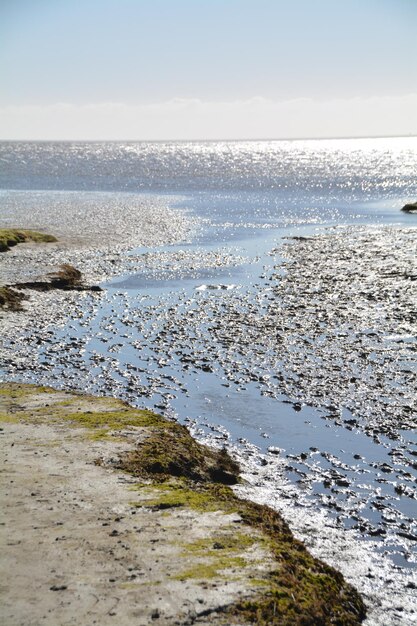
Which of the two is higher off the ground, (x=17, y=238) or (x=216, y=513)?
(x=17, y=238)

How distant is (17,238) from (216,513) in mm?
40234

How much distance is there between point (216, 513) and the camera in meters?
12.5

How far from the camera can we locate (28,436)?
1588 centimetres

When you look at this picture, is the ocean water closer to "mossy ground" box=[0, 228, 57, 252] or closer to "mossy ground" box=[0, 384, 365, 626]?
"mossy ground" box=[0, 384, 365, 626]

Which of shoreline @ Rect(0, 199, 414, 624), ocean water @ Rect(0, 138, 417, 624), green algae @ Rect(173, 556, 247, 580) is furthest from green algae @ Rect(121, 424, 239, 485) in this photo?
shoreline @ Rect(0, 199, 414, 624)

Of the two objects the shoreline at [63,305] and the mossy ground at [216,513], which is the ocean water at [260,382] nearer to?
the shoreline at [63,305]

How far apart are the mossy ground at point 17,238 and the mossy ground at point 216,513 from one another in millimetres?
28990

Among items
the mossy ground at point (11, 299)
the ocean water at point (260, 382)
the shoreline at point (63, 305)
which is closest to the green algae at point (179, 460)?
the ocean water at point (260, 382)

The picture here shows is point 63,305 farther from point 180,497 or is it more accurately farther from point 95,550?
point 95,550

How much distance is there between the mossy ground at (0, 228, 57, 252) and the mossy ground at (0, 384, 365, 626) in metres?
29.0

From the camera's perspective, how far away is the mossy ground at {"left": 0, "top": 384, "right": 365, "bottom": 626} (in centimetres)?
971

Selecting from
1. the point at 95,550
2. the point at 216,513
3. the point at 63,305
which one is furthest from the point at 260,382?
the point at 63,305

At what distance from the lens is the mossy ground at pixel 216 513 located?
31.9 ft

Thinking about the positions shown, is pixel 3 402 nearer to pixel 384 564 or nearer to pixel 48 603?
pixel 48 603
